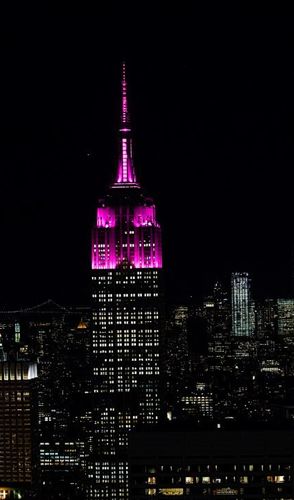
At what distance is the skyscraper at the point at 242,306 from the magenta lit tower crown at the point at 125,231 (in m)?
1.25

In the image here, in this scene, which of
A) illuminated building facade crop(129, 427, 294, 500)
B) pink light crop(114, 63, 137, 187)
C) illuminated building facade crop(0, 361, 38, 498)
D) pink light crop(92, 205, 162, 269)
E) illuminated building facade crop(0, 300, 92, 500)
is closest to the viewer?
illuminated building facade crop(129, 427, 294, 500)

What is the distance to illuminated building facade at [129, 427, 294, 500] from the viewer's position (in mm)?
8875

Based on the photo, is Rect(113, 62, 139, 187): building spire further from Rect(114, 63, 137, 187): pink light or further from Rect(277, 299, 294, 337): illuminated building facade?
Rect(277, 299, 294, 337): illuminated building facade

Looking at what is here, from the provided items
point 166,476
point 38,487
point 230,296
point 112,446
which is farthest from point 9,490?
point 166,476

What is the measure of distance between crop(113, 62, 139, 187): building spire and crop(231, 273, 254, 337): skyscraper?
1.93m

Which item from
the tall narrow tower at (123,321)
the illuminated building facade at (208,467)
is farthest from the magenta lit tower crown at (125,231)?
the illuminated building facade at (208,467)

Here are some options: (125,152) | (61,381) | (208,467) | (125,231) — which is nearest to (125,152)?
(125,152)

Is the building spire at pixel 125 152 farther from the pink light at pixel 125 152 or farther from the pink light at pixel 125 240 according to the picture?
the pink light at pixel 125 240

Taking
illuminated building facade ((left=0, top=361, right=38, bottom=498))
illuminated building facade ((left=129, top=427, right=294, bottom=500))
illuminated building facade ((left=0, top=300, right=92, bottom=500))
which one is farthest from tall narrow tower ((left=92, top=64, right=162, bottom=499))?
illuminated building facade ((left=129, top=427, right=294, bottom=500))

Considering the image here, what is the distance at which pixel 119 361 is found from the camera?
18750mm

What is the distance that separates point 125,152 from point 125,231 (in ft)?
11.5

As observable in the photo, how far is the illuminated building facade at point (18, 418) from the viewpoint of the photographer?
17.5 meters

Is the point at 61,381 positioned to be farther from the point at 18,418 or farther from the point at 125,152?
the point at 125,152

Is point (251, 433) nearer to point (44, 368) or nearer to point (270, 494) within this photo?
point (270, 494)
